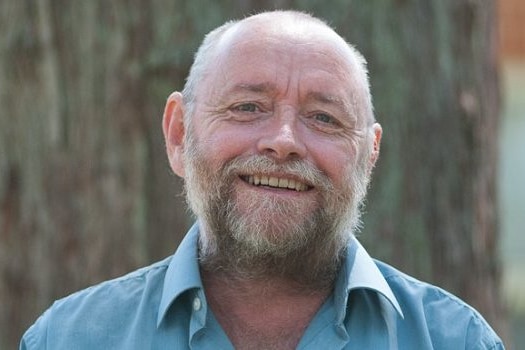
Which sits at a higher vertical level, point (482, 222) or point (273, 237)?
point (273, 237)

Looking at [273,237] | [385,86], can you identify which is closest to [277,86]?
[273,237]

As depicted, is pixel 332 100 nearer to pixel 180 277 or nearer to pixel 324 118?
pixel 324 118

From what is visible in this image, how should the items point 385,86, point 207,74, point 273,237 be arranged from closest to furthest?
point 273,237
point 207,74
point 385,86

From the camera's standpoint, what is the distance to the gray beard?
3.63 meters

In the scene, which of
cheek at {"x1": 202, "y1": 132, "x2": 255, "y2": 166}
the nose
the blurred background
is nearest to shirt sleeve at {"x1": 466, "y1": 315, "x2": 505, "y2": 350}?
the nose

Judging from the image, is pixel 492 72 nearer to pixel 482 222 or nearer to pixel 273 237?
pixel 482 222

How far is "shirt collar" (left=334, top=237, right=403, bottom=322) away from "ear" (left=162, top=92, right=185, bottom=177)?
59cm

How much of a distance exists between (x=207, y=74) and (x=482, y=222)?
7.28ft

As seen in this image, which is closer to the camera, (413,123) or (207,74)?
(207,74)

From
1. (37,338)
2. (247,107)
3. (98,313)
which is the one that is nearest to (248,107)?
(247,107)

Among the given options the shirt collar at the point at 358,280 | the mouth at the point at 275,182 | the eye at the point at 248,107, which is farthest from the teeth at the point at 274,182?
the shirt collar at the point at 358,280

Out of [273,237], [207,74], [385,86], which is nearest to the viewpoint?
[273,237]

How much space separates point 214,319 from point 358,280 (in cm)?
41

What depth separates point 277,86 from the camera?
12.2ft
